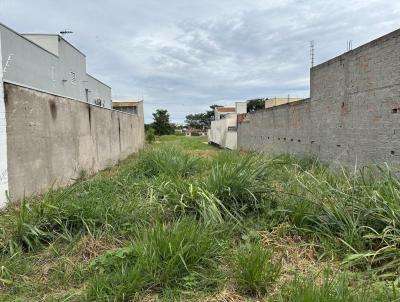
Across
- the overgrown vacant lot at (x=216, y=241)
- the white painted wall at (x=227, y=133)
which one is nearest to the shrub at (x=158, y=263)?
the overgrown vacant lot at (x=216, y=241)

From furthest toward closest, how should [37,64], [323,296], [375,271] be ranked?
1. [37,64]
2. [375,271]
3. [323,296]

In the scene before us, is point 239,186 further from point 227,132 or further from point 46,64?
point 227,132

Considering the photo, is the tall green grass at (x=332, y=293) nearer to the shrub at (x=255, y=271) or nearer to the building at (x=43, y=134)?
the shrub at (x=255, y=271)

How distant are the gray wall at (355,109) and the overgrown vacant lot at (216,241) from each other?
2.95 meters

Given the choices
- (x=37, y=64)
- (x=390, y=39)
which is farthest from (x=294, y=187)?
(x=37, y=64)

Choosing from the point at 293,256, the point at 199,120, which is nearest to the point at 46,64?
the point at 293,256

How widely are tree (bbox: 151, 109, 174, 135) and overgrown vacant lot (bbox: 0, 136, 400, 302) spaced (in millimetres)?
63787

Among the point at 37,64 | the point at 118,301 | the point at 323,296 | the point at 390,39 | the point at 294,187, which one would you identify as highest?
the point at 37,64

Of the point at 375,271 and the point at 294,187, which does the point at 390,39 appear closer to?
the point at 294,187

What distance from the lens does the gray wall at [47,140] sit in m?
5.98

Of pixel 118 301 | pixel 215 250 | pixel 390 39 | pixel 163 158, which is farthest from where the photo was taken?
pixel 163 158

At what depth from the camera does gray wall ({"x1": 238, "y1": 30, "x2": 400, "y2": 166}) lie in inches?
287

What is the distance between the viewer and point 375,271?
3.33 meters

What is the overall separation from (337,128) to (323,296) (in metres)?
7.99
